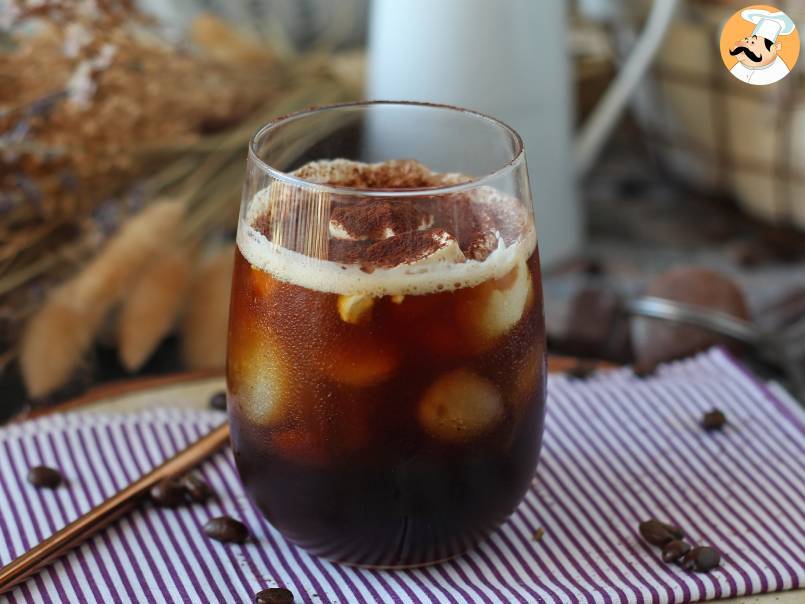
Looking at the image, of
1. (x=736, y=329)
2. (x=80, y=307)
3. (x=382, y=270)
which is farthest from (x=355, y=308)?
(x=736, y=329)

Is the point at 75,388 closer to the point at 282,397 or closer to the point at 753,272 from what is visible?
the point at 282,397

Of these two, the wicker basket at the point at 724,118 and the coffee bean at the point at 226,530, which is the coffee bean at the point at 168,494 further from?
the wicker basket at the point at 724,118

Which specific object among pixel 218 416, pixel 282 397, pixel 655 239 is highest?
pixel 282 397

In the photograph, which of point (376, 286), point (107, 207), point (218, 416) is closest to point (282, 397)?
point (376, 286)

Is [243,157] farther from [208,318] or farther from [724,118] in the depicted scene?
[724,118]

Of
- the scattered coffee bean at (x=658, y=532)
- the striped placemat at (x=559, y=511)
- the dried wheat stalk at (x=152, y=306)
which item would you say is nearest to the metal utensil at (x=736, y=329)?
the striped placemat at (x=559, y=511)

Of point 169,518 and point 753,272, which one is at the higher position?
point 169,518
